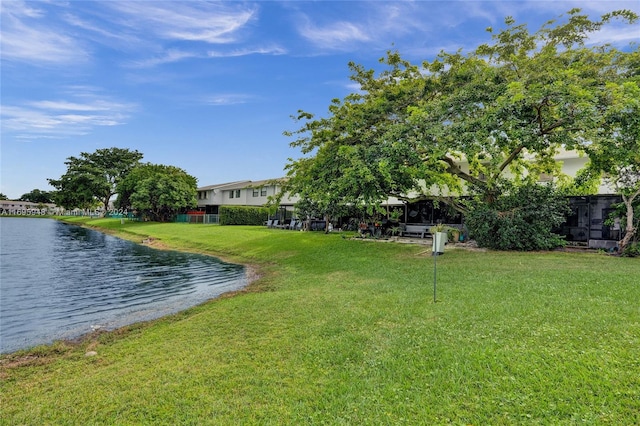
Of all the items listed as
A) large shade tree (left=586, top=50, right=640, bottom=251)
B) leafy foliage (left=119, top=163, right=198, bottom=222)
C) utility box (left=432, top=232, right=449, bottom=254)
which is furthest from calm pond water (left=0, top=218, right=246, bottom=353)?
leafy foliage (left=119, top=163, right=198, bottom=222)

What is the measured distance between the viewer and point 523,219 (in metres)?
15.2

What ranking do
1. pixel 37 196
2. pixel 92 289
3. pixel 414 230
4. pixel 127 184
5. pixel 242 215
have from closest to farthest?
pixel 92 289
pixel 414 230
pixel 242 215
pixel 127 184
pixel 37 196

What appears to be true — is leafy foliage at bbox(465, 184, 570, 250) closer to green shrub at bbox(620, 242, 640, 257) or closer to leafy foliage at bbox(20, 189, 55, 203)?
green shrub at bbox(620, 242, 640, 257)

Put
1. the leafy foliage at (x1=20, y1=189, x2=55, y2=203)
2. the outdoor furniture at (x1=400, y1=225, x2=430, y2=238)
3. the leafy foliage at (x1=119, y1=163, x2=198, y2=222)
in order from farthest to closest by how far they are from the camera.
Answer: the leafy foliage at (x1=20, y1=189, x2=55, y2=203) < the leafy foliage at (x1=119, y1=163, x2=198, y2=222) < the outdoor furniture at (x1=400, y1=225, x2=430, y2=238)

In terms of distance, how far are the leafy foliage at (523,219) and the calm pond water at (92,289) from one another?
10.5 m

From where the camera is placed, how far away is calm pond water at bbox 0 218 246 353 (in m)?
8.14

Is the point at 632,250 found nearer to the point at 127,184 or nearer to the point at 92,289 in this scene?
the point at 92,289

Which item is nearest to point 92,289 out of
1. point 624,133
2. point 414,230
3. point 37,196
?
point 414,230

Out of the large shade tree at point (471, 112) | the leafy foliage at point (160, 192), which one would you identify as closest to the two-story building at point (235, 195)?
the leafy foliage at point (160, 192)

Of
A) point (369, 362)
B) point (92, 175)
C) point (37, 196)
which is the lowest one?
point (369, 362)

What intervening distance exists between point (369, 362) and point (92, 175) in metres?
70.0

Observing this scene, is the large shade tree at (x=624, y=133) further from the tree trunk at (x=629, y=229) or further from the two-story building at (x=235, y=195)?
the two-story building at (x=235, y=195)

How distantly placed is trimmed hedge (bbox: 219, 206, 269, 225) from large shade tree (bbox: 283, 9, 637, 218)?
77.2 ft

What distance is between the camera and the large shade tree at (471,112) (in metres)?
11.3
